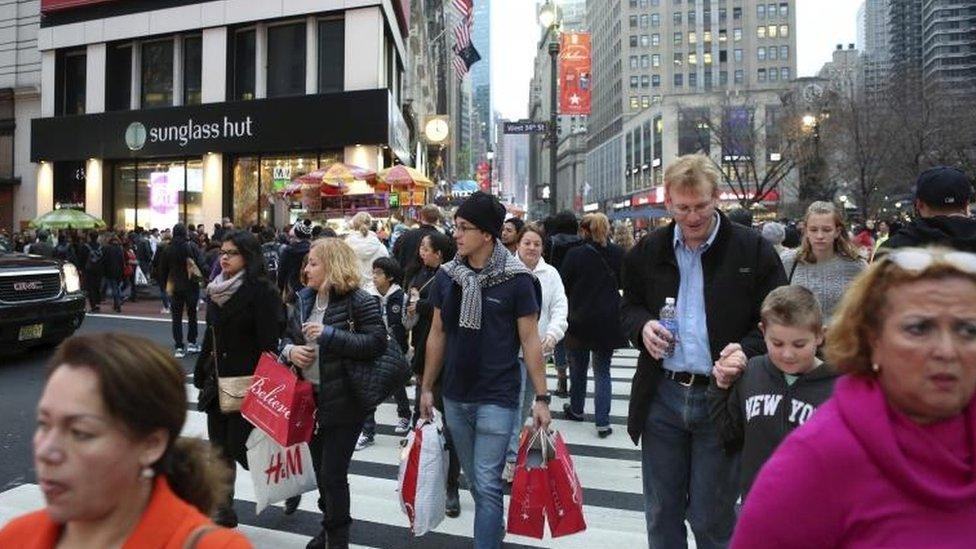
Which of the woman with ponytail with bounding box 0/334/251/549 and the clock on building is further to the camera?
the clock on building

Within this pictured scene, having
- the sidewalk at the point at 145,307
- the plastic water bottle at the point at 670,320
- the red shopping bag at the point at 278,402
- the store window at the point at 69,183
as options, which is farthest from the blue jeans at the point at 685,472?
the store window at the point at 69,183

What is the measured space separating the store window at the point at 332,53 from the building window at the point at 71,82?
11422mm

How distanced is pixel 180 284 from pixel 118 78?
2161cm

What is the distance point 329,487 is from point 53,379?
3210 millimetres

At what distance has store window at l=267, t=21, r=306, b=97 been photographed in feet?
87.5

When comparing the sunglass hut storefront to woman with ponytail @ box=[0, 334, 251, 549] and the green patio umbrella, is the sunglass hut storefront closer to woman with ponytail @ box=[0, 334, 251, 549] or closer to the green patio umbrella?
the green patio umbrella

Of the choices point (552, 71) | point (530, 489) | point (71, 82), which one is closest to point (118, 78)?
point (71, 82)

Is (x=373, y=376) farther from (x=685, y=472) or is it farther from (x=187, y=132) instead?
(x=187, y=132)

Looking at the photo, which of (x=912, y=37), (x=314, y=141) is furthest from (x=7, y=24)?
(x=912, y=37)

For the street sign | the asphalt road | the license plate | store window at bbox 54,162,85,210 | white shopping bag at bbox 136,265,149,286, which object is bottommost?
the asphalt road

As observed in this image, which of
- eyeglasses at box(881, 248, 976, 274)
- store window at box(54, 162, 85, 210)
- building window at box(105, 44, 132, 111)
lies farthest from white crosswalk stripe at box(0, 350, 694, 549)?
store window at box(54, 162, 85, 210)

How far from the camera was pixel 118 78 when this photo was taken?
97.6 ft

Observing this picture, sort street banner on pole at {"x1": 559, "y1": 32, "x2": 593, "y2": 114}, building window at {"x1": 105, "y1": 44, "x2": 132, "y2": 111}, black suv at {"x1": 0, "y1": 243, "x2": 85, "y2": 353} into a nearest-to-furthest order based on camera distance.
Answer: black suv at {"x1": 0, "y1": 243, "x2": 85, "y2": 353}
street banner on pole at {"x1": 559, "y1": 32, "x2": 593, "y2": 114}
building window at {"x1": 105, "y1": 44, "x2": 132, "y2": 111}

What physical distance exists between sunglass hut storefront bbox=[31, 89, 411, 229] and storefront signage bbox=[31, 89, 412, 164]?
0.11 ft
